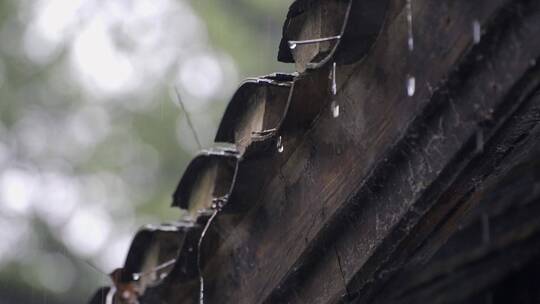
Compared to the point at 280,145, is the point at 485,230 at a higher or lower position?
lower

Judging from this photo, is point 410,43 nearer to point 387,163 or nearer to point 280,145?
point 387,163

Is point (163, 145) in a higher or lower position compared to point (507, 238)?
lower

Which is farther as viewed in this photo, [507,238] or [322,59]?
[507,238]

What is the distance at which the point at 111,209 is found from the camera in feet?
33.5

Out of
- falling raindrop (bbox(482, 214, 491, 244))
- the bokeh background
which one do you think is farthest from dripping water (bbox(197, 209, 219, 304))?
the bokeh background

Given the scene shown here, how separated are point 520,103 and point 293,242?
0.62 metres

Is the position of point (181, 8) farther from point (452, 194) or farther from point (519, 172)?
point (452, 194)

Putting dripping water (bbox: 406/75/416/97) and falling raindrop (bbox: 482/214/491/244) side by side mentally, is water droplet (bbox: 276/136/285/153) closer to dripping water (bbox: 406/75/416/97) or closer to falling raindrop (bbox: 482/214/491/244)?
dripping water (bbox: 406/75/416/97)

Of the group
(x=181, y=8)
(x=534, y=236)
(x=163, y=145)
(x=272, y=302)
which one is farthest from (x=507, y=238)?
(x=181, y=8)

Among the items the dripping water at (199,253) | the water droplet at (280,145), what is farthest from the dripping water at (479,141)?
the dripping water at (199,253)

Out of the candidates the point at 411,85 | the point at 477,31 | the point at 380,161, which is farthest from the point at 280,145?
the point at 477,31

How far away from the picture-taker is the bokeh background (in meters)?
9.80

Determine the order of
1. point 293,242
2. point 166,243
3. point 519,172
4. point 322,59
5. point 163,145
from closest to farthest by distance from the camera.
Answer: point 322,59 → point 293,242 → point 166,243 → point 519,172 → point 163,145

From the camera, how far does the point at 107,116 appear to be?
10352mm
